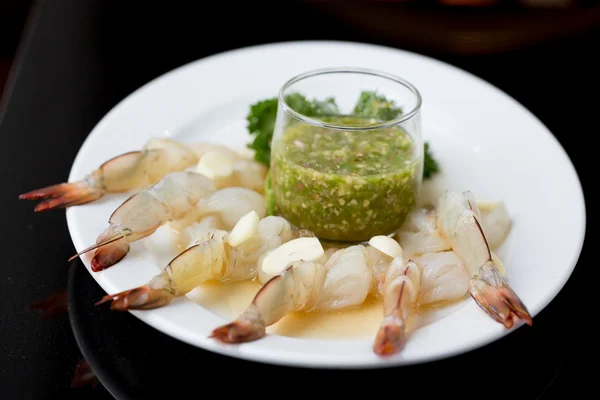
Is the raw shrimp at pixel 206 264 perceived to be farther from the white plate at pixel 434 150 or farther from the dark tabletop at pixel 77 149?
the dark tabletop at pixel 77 149

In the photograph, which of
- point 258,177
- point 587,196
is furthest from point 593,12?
point 258,177

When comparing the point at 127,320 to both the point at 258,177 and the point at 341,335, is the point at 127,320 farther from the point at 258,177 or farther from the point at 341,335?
the point at 258,177

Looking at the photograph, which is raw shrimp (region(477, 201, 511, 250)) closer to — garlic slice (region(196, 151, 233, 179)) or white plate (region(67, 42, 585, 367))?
white plate (region(67, 42, 585, 367))

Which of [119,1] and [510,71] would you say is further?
[119,1]

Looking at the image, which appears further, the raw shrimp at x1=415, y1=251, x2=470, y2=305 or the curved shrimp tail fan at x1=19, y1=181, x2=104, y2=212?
the curved shrimp tail fan at x1=19, y1=181, x2=104, y2=212

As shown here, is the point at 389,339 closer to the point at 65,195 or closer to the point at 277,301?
the point at 277,301

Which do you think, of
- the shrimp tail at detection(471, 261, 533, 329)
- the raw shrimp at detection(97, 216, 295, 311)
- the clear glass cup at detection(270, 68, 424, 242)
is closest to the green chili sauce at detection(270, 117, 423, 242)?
the clear glass cup at detection(270, 68, 424, 242)
